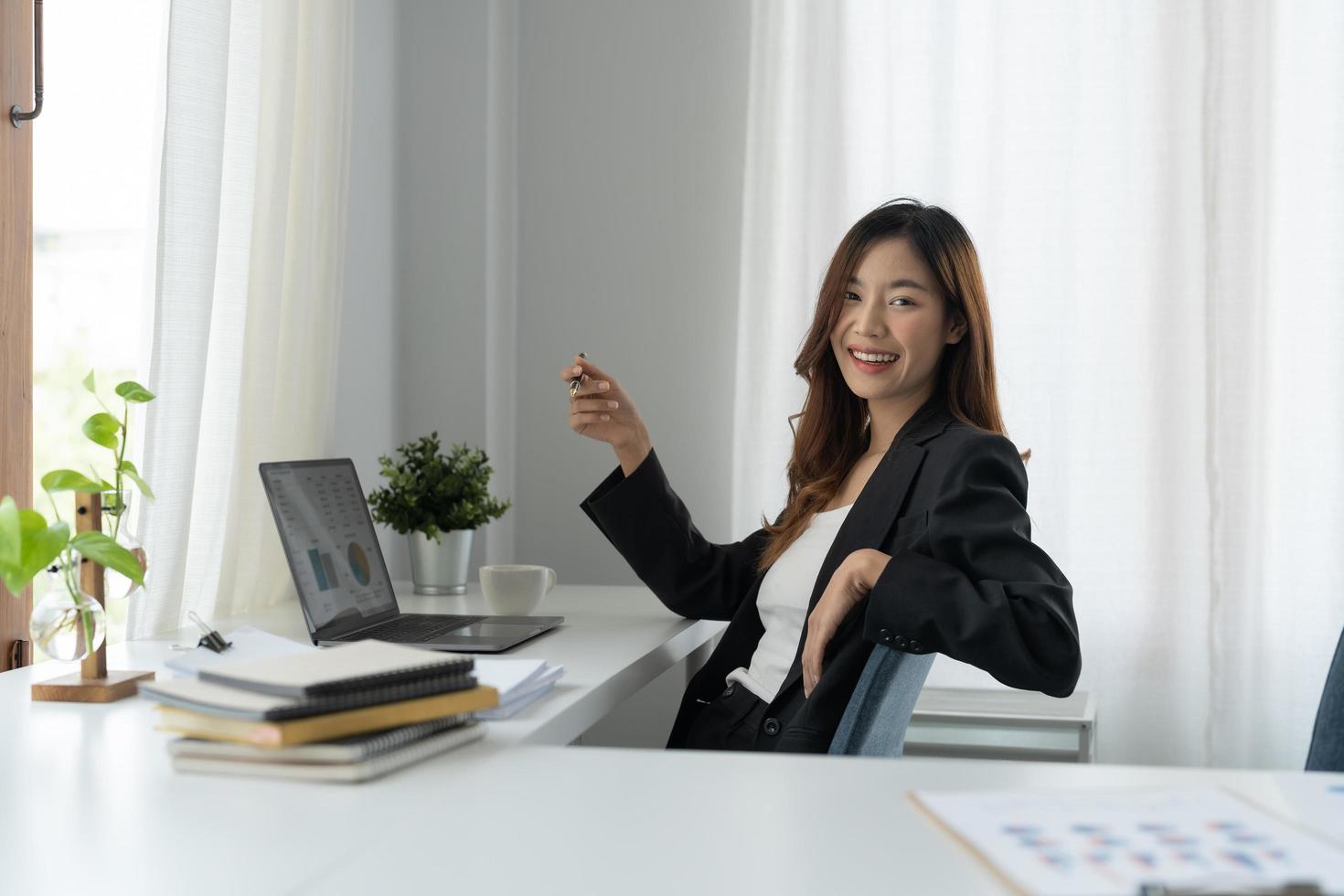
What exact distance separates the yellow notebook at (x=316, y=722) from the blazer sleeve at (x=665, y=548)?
830 mm

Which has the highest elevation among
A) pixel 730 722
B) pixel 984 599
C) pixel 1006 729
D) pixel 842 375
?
pixel 842 375

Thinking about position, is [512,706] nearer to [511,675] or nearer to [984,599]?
[511,675]

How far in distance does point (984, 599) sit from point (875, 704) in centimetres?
17

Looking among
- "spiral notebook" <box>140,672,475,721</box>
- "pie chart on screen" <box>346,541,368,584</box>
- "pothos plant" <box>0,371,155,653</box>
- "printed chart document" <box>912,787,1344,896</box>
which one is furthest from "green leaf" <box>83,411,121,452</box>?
"printed chart document" <box>912,787,1344,896</box>

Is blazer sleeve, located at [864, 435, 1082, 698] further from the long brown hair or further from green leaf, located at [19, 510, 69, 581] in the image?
green leaf, located at [19, 510, 69, 581]

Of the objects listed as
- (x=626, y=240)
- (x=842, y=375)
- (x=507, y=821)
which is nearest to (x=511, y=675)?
(x=507, y=821)

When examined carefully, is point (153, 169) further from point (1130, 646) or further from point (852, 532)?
point (1130, 646)

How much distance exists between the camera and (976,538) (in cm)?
133

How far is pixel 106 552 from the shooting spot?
119cm

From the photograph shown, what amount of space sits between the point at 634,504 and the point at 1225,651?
1322 mm

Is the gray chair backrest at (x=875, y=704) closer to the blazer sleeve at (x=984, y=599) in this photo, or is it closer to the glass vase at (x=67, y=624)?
the blazer sleeve at (x=984, y=599)

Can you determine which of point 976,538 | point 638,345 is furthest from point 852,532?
point 638,345

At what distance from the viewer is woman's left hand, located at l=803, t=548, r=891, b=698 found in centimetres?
135

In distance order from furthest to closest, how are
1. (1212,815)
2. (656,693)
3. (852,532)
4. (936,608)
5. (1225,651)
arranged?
(656,693) → (1225,651) → (852,532) → (936,608) → (1212,815)
